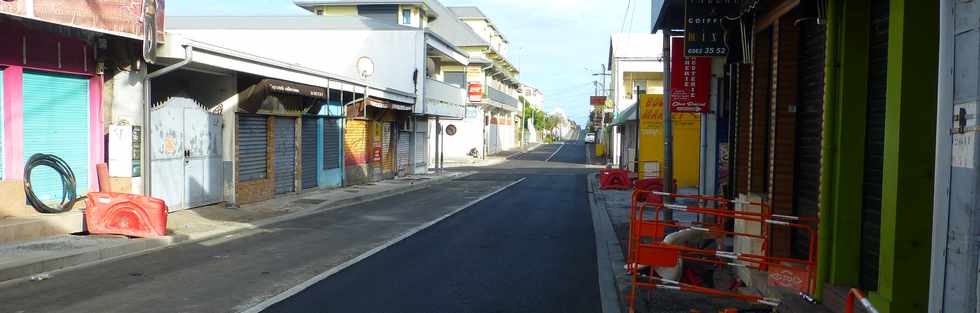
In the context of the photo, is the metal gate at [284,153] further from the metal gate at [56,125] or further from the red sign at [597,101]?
the red sign at [597,101]

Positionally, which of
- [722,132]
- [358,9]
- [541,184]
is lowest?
[541,184]

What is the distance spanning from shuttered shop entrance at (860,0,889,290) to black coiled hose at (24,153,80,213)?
1154 cm

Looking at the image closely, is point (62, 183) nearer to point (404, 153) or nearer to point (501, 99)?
point (404, 153)

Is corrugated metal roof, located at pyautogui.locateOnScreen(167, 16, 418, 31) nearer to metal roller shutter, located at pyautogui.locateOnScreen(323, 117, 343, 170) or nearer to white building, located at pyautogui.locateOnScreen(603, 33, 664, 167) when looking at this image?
metal roller shutter, located at pyautogui.locateOnScreen(323, 117, 343, 170)

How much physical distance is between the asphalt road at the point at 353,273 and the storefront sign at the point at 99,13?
371 cm

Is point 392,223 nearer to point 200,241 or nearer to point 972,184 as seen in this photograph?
point 200,241

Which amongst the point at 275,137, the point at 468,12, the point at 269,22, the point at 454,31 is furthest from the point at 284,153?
the point at 468,12

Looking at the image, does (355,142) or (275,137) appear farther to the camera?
Result: (355,142)

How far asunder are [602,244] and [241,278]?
20.8 ft

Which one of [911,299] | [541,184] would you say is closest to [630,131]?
[541,184]

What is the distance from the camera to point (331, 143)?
2584cm

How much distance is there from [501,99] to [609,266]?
65488 millimetres

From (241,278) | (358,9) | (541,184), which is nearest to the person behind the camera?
(241,278)

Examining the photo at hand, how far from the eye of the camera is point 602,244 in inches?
530
